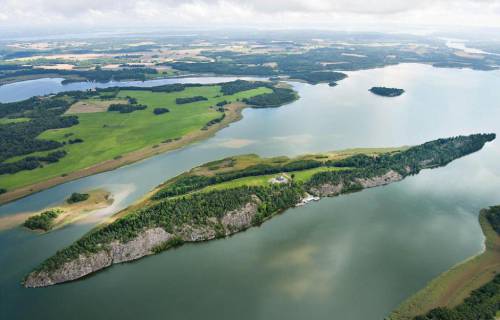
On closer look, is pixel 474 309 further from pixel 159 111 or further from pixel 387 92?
pixel 387 92

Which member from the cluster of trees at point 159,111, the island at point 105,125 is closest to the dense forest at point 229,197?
the island at point 105,125

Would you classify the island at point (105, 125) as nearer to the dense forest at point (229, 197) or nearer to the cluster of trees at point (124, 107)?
the cluster of trees at point (124, 107)

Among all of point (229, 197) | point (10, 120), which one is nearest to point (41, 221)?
point (229, 197)

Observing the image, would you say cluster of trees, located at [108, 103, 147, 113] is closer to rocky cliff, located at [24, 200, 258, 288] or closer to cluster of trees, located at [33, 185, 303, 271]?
cluster of trees, located at [33, 185, 303, 271]

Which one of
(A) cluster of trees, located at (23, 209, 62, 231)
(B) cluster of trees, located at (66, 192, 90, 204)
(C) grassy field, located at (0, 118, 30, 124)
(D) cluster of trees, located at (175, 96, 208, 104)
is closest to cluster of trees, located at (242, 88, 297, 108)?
(D) cluster of trees, located at (175, 96, 208, 104)

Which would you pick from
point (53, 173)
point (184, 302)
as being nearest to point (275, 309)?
point (184, 302)

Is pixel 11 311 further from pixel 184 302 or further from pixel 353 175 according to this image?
pixel 353 175
